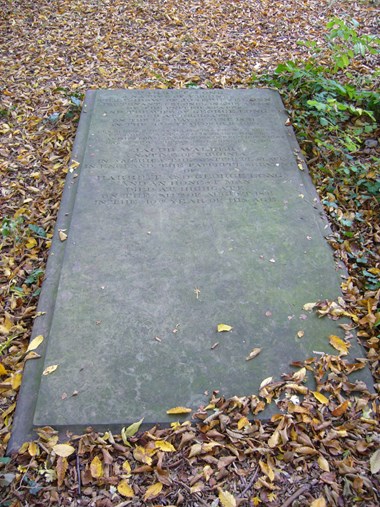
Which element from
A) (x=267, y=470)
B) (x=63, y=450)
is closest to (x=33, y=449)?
(x=63, y=450)

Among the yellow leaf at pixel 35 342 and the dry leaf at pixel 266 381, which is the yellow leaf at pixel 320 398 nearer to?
the dry leaf at pixel 266 381

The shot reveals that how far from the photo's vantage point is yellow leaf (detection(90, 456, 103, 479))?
6.96 feet

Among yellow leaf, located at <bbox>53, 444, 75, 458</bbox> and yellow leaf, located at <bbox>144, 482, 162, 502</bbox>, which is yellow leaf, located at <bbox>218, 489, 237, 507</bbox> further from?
yellow leaf, located at <bbox>53, 444, 75, 458</bbox>

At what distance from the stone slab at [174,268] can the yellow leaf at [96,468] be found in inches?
6.2

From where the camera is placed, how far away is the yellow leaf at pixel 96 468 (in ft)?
6.96

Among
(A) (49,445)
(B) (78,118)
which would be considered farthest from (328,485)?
(B) (78,118)

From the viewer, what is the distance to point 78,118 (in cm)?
444

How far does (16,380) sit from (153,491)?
38.5 inches

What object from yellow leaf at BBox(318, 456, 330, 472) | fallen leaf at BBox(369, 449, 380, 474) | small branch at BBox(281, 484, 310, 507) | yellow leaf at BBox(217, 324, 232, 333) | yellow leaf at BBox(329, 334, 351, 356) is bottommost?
small branch at BBox(281, 484, 310, 507)

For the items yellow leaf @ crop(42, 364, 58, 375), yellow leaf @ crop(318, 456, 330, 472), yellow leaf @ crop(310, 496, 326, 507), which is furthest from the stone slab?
yellow leaf @ crop(310, 496, 326, 507)

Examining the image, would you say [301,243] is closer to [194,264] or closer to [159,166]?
[194,264]

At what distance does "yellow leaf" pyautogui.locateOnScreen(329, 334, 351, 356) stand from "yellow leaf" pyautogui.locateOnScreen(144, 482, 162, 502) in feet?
3.94

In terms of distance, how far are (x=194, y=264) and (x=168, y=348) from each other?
640mm

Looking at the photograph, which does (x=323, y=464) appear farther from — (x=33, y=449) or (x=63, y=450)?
(x=33, y=449)
